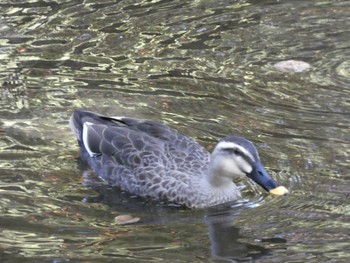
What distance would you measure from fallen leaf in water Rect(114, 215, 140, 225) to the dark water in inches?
3.3

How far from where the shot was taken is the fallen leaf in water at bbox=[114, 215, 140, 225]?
8.39 m

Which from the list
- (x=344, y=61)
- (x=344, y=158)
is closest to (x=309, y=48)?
(x=344, y=61)

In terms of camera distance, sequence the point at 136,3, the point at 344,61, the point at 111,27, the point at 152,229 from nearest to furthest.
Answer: the point at 152,229 < the point at 344,61 < the point at 111,27 < the point at 136,3

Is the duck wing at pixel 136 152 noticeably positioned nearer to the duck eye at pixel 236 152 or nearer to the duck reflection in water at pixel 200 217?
the duck reflection in water at pixel 200 217

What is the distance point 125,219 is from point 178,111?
7.54 ft

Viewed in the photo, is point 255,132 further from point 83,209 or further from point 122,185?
point 83,209

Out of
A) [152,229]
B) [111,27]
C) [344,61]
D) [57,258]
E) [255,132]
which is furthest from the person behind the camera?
[111,27]

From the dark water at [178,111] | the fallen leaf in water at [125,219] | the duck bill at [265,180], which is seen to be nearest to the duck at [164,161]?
the duck bill at [265,180]

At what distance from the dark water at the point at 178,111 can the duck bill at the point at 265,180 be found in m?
0.17

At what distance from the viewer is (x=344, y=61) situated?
11922 mm

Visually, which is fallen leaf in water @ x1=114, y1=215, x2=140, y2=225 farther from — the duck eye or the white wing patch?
the white wing patch

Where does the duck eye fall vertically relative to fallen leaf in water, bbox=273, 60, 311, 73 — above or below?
above

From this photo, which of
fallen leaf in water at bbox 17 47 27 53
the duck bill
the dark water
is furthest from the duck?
fallen leaf in water at bbox 17 47 27 53

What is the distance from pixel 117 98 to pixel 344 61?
2.77 m
